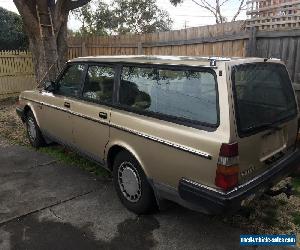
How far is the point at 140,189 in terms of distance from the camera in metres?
3.89

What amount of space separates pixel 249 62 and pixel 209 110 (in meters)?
0.70

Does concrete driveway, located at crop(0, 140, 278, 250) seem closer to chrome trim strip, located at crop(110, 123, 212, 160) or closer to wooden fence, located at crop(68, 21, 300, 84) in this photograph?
chrome trim strip, located at crop(110, 123, 212, 160)

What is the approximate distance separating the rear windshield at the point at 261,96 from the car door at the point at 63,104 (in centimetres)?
252

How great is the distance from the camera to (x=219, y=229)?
3.78 meters

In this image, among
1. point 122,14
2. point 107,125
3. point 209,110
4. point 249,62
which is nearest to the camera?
point 209,110

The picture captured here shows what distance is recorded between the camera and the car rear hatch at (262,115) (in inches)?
120

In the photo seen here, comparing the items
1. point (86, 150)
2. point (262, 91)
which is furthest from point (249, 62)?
point (86, 150)

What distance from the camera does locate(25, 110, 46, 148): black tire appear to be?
6262 millimetres

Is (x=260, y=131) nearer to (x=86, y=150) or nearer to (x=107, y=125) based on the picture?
(x=107, y=125)

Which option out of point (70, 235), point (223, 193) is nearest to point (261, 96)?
point (223, 193)

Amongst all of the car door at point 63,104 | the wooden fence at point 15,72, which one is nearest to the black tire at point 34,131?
the car door at point 63,104

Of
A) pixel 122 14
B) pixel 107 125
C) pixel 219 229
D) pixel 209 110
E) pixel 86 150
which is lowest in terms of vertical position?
pixel 219 229

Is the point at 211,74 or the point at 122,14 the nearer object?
the point at 211,74

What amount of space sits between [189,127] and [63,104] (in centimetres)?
258
